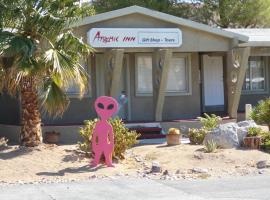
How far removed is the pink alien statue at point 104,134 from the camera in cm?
1224

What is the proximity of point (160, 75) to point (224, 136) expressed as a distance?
3881 mm

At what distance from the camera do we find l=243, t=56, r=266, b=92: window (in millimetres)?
22141

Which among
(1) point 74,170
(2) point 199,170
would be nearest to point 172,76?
(2) point 199,170

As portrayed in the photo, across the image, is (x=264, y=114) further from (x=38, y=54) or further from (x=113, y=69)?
(x=38, y=54)

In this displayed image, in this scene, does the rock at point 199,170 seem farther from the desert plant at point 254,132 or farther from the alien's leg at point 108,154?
the desert plant at point 254,132

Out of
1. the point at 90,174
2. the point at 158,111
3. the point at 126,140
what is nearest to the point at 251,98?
the point at 158,111

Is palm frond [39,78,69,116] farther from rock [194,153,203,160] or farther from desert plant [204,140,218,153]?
desert plant [204,140,218,153]

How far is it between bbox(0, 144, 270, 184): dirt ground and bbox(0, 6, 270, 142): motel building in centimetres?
330

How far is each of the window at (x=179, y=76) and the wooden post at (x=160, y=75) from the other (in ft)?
7.48

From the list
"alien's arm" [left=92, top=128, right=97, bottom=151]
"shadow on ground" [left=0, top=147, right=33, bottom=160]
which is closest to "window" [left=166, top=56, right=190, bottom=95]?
"shadow on ground" [left=0, top=147, right=33, bottom=160]

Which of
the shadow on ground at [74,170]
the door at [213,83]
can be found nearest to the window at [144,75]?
the door at [213,83]

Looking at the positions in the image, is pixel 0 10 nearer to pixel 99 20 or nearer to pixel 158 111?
pixel 99 20

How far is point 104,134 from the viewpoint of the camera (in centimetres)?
1227

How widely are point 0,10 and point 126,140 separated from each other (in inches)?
160
